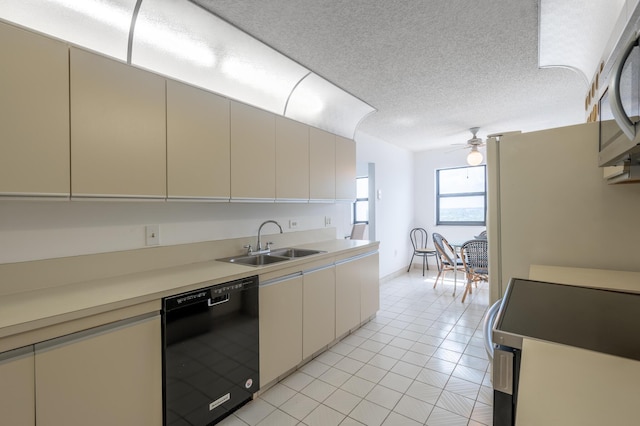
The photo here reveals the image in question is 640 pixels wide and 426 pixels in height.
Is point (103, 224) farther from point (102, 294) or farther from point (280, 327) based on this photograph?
point (280, 327)

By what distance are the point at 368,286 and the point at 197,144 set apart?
2318 mm

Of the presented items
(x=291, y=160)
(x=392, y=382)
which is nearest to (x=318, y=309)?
(x=392, y=382)

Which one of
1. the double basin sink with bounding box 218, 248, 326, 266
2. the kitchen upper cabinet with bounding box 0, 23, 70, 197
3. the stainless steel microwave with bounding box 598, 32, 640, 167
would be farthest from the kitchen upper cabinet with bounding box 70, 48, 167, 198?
the stainless steel microwave with bounding box 598, 32, 640, 167

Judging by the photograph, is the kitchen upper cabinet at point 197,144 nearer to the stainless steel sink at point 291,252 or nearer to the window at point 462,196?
the stainless steel sink at point 291,252

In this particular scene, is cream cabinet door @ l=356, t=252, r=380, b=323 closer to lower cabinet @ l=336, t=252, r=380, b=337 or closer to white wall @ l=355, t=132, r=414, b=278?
lower cabinet @ l=336, t=252, r=380, b=337

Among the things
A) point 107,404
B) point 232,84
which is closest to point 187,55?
point 232,84

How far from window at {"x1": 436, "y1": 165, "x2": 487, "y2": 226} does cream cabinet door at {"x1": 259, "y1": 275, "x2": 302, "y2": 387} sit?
4620 millimetres

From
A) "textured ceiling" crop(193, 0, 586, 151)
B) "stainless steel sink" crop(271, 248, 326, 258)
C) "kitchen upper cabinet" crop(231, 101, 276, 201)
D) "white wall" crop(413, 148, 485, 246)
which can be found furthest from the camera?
"white wall" crop(413, 148, 485, 246)

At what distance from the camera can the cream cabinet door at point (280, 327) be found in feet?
6.68

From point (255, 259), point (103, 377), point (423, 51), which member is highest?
point (423, 51)

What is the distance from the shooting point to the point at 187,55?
6.81ft

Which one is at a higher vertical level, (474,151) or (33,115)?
(474,151)

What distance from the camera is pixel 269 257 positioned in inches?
103

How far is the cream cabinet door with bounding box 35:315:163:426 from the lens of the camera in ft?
3.78
